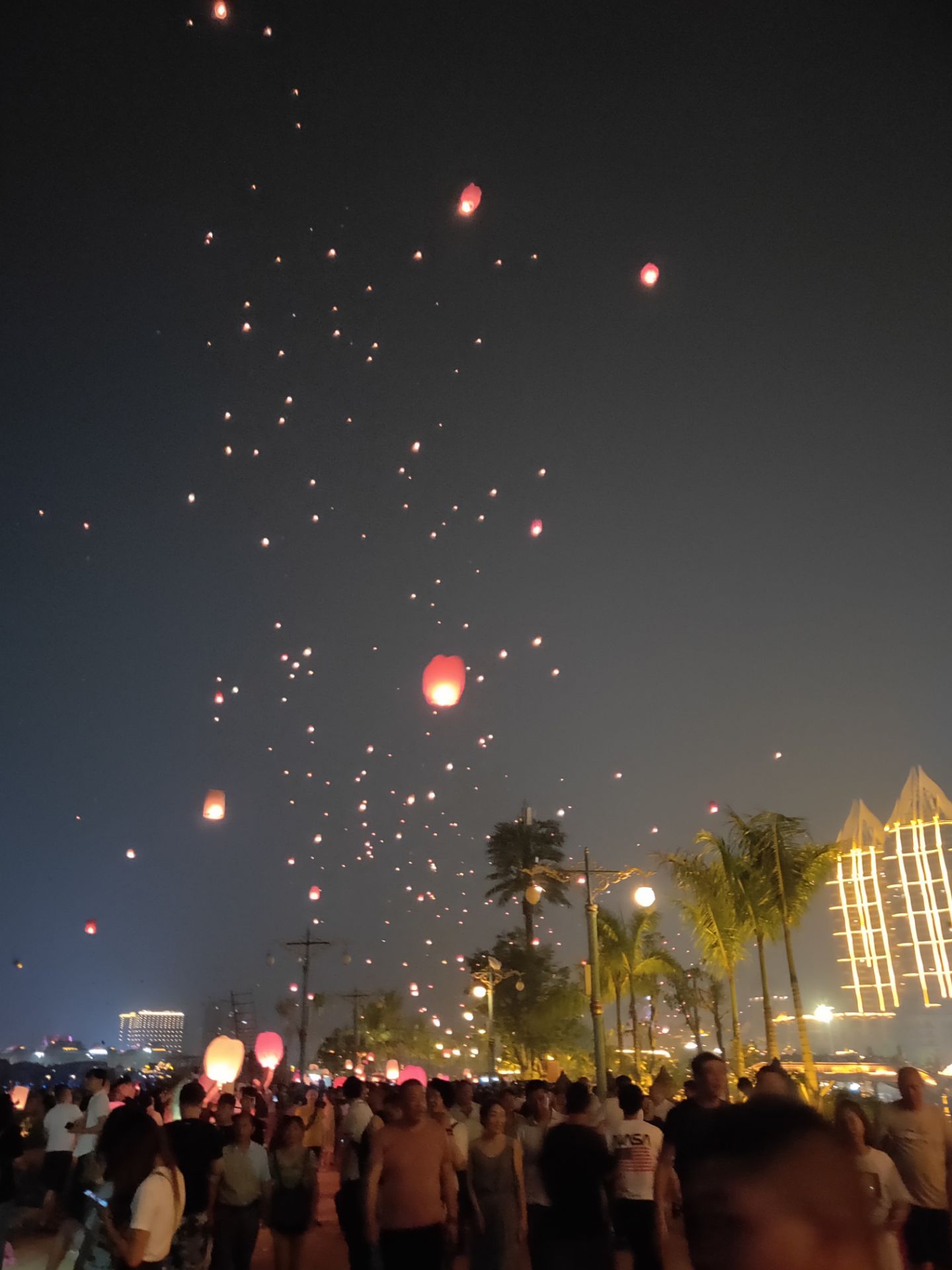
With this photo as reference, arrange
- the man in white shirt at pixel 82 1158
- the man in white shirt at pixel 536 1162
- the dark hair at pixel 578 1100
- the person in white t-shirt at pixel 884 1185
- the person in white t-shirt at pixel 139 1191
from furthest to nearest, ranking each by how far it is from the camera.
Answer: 1. the man in white shirt at pixel 82 1158
2. the dark hair at pixel 578 1100
3. the person in white t-shirt at pixel 884 1185
4. the man in white shirt at pixel 536 1162
5. the person in white t-shirt at pixel 139 1191

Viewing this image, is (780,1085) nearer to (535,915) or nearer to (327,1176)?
(327,1176)

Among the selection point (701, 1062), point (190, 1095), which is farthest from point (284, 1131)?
point (701, 1062)

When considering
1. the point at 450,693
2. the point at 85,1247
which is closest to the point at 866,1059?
the point at 450,693

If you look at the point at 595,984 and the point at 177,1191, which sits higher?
the point at 595,984

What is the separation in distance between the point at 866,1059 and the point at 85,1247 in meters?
93.1

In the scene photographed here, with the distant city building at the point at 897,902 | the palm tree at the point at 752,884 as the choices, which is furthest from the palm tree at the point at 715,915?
the distant city building at the point at 897,902

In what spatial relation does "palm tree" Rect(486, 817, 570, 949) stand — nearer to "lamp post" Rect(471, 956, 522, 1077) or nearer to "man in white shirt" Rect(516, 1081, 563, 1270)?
"lamp post" Rect(471, 956, 522, 1077)

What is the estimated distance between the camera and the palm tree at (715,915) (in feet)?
79.9

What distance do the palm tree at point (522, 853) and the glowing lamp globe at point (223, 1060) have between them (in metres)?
27.9

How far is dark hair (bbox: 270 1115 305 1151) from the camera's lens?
25.2 ft

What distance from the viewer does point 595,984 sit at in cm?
1831

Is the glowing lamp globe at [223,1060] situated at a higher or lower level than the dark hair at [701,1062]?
higher

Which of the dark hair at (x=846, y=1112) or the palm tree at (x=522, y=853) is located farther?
the palm tree at (x=522, y=853)

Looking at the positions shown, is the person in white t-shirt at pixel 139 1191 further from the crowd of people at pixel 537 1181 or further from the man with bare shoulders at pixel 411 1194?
the man with bare shoulders at pixel 411 1194
